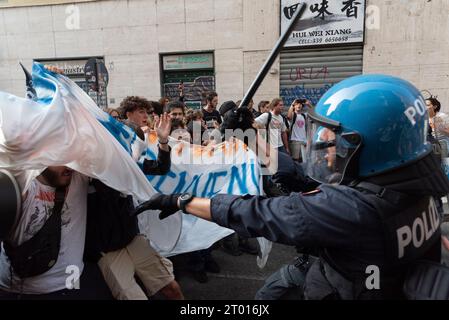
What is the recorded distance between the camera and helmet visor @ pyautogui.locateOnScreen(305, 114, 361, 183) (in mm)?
1249

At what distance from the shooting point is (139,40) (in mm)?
11266

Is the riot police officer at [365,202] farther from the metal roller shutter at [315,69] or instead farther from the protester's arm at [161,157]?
the metal roller shutter at [315,69]

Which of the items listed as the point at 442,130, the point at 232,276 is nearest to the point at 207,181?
the point at 232,276

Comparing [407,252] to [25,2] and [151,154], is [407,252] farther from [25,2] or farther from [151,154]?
[25,2]

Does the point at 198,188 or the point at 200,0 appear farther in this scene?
the point at 200,0

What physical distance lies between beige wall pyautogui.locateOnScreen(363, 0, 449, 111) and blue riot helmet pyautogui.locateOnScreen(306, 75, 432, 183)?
9914 millimetres

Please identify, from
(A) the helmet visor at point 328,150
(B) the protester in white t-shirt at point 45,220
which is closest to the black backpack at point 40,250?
(B) the protester in white t-shirt at point 45,220

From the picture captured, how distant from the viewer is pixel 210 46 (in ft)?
35.8

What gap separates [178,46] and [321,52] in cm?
451

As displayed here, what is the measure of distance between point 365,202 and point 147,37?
37.0 feet

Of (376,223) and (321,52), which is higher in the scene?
(321,52)

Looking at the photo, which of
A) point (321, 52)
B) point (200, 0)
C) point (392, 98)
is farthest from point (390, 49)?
point (392, 98)

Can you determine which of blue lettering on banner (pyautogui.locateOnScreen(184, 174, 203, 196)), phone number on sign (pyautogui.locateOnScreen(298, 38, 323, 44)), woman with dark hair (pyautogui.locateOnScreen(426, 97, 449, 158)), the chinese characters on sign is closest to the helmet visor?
blue lettering on banner (pyautogui.locateOnScreen(184, 174, 203, 196))
